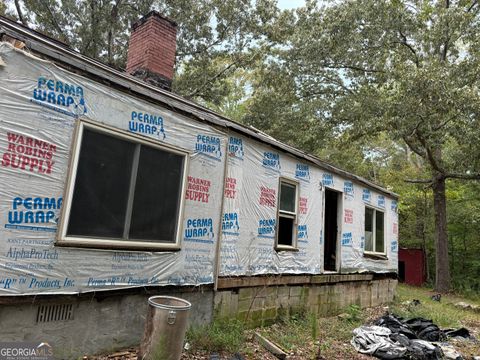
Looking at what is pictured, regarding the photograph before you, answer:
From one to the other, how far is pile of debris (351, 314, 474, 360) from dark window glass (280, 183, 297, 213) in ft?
9.04

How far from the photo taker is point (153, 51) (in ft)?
25.3

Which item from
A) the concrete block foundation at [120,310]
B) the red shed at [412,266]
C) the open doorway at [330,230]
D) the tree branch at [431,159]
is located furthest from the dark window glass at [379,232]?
the red shed at [412,266]

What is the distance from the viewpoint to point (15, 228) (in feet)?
11.9

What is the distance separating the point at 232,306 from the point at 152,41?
231 inches

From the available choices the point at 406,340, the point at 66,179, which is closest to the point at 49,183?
the point at 66,179

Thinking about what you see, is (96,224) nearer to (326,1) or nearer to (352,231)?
(352,231)

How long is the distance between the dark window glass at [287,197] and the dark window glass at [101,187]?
3769 mm

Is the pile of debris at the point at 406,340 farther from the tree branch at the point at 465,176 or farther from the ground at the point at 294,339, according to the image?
the tree branch at the point at 465,176

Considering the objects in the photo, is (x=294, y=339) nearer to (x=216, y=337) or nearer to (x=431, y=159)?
(x=216, y=337)

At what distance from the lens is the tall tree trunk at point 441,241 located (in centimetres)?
1487

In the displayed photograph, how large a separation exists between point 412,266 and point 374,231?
9.40 meters

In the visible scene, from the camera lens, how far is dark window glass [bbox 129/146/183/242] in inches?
184

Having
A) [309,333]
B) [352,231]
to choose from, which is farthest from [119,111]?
[352,231]

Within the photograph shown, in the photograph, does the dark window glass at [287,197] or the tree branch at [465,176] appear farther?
the tree branch at [465,176]
